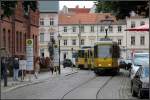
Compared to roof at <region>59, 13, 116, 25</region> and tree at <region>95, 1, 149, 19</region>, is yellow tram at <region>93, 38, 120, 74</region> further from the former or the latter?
roof at <region>59, 13, 116, 25</region>

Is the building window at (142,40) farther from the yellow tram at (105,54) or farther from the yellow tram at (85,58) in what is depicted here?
the yellow tram at (105,54)

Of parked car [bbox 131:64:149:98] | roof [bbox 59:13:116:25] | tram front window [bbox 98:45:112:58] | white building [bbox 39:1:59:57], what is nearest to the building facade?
tram front window [bbox 98:45:112:58]

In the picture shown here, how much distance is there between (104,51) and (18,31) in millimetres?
10094

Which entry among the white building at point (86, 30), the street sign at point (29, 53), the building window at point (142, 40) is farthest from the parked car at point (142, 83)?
the white building at point (86, 30)

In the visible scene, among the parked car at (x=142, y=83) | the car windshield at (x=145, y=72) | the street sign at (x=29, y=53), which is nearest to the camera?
the parked car at (x=142, y=83)

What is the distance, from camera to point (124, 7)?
41.7m

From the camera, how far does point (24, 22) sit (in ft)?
213

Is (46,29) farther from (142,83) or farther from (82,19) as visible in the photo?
(142,83)

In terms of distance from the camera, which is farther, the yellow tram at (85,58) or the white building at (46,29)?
the white building at (46,29)

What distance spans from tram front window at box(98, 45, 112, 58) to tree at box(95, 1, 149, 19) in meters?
9.85

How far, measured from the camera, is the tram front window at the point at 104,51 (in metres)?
54.6

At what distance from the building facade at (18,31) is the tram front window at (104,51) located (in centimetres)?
661

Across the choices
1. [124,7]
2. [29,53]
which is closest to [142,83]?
[124,7]

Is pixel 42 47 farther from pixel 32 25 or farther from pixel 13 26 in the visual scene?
pixel 13 26
